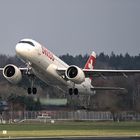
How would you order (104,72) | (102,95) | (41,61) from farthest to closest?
(102,95) < (104,72) < (41,61)

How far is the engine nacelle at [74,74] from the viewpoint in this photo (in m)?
74.0

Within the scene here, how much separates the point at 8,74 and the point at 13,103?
4413 centimetres

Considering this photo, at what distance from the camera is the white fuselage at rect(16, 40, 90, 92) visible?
235 feet

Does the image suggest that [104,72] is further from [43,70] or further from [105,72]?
[43,70]

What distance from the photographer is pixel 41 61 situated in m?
72.6

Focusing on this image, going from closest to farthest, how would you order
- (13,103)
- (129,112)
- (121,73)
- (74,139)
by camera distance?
(74,139) → (121,73) → (129,112) → (13,103)

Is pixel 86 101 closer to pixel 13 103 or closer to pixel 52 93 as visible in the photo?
pixel 52 93

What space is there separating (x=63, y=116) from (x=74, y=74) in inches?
1432

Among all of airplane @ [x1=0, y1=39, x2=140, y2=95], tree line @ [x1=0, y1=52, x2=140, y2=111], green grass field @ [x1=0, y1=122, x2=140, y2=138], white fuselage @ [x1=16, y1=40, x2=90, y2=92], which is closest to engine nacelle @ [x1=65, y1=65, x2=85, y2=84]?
airplane @ [x1=0, y1=39, x2=140, y2=95]

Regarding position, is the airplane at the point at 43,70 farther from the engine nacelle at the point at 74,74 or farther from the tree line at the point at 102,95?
the tree line at the point at 102,95

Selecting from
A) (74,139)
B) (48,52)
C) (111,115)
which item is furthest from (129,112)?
(74,139)

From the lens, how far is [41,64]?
2864 inches

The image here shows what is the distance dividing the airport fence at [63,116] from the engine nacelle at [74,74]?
93.5ft

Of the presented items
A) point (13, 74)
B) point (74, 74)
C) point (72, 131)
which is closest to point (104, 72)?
point (74, 74)
